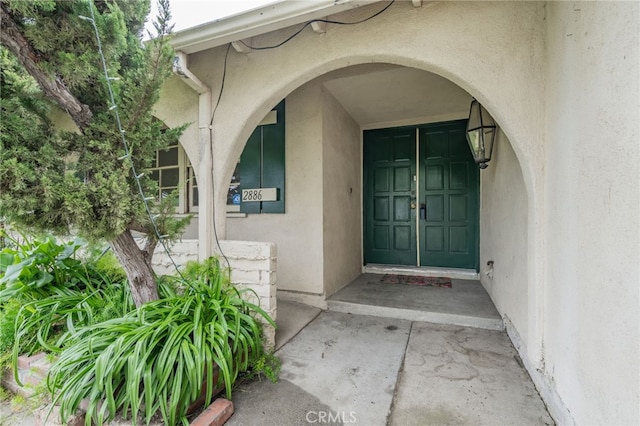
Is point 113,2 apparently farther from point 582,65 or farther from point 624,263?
point 624,263

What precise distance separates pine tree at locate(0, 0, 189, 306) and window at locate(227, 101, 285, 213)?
174 centimetres

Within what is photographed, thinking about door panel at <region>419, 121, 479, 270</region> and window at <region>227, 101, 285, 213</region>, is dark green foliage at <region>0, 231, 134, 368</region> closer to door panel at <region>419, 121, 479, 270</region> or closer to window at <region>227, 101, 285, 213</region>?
window at <region>227, 101, 285, 213</region>

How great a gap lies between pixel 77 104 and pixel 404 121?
13.1ft

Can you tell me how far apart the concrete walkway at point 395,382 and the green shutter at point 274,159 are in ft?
4.91

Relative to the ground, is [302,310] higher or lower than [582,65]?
lower

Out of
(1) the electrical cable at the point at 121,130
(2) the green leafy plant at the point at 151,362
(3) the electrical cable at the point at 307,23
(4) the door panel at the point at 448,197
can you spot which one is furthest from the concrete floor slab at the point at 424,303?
(3) the electrical cable at the point at 307,23

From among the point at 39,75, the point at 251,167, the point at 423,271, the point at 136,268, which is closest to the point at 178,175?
the point at 251,167

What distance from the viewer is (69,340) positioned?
5.60 feet

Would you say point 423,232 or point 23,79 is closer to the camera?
point 23,79

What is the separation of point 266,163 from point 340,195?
42.3 inches

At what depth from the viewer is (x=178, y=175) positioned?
4.38 metres

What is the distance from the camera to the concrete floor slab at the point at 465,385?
4.82ft

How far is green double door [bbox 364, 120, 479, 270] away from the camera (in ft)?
13.3

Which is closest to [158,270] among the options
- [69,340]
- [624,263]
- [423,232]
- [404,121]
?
[69,340]
